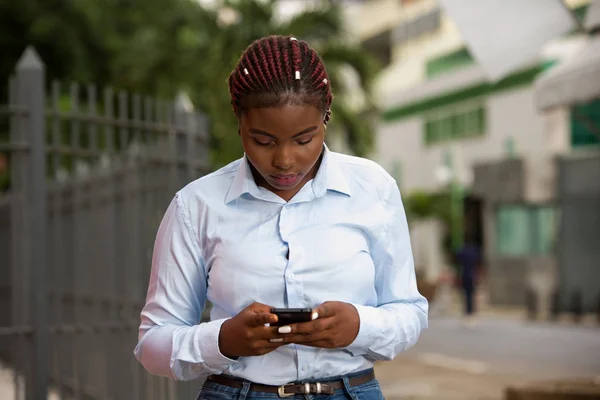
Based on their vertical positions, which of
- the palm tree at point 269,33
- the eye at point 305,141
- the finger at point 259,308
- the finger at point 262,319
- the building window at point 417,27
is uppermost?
the building window at point 417,27

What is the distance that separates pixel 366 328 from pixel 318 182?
0.31 m

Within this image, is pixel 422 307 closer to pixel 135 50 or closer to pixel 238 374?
pixel 238 374

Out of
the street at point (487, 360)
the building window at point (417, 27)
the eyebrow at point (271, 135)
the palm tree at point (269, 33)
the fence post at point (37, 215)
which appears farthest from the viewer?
the building window at point (417, 27)

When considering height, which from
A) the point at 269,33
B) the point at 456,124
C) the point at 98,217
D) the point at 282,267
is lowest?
the point at 282,267

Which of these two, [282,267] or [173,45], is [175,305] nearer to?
[282,267]

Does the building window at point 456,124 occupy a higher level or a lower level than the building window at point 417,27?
lower

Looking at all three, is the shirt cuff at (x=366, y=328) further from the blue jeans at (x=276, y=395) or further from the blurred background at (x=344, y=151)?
the blurred background at (x=344, y=151)

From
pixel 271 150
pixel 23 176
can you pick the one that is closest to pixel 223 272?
pixel 271 150

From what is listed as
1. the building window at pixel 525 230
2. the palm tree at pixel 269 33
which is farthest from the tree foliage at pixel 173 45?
the building window at pixel 525 230

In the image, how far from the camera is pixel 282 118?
7.01ft

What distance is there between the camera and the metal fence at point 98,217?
579cm

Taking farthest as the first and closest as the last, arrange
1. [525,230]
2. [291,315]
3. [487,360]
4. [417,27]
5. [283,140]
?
[417,27] → [525,230] → [487,360] → [283,140] → [291,315]

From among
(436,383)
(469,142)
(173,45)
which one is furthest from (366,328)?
(469,142)

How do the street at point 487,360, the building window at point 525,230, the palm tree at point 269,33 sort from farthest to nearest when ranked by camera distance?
the building window at point 525,230
the palm tree at point 269,33
the street at point 487,360
